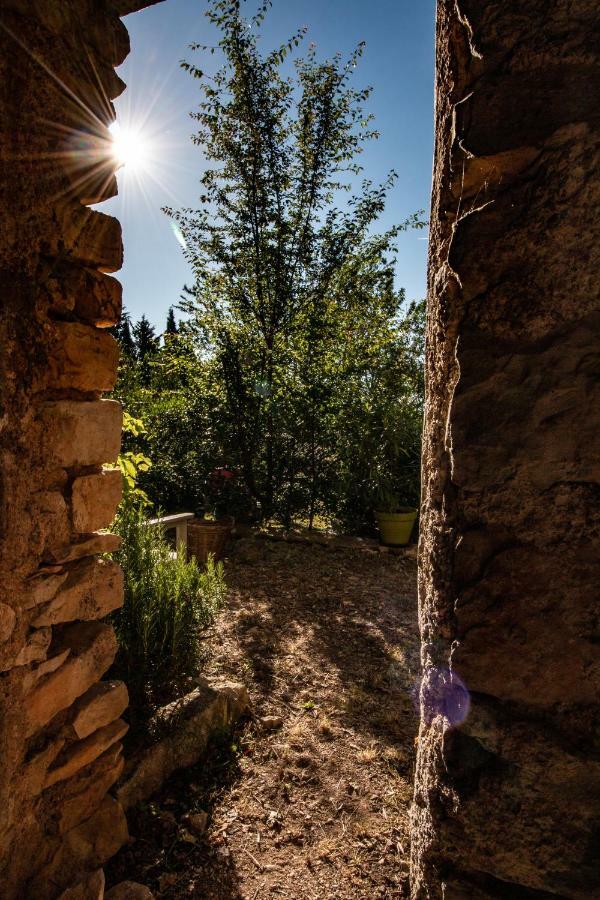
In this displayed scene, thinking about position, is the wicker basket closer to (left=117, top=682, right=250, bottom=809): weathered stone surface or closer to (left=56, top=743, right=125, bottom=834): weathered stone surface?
(left=117, top=682, right=250, bottom=809): weathered stone surface

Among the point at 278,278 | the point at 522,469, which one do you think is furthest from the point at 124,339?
the point at 522,469

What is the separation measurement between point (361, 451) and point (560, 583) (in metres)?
5.13

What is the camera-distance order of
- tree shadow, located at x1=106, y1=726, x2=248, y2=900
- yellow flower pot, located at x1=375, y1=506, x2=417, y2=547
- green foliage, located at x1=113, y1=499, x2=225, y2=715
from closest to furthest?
tree shadow, located at x1=106, y1=726, x2=248, y2=900
green foliage, located at x1=113, y1=499, x2=225, y2=715
yellow flower pot, located at x1=375, y1=506, x2=417, y2=547

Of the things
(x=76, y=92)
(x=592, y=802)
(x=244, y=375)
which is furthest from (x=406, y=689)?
(x=244, y=375)

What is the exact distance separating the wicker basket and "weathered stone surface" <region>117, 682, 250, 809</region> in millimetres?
2638

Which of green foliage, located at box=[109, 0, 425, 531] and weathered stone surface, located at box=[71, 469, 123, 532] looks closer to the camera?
weathered stone surface, located at box=[71, 469, 123, 532]

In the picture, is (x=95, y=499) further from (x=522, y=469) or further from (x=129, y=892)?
(x=522, y=469)

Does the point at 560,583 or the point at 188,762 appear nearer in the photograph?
the point at 560,583

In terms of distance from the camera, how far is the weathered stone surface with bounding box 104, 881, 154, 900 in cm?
146

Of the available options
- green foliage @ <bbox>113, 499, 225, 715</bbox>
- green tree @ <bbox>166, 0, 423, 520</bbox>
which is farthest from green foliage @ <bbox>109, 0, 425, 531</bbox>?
green foliage @ <bbox>113, 499, 225, 715</bbox>

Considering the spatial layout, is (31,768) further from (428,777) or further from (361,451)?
(361,451)

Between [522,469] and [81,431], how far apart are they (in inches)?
48.9

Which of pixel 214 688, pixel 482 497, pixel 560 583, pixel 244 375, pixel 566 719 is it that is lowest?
pixel 214 688

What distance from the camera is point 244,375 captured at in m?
6.12
